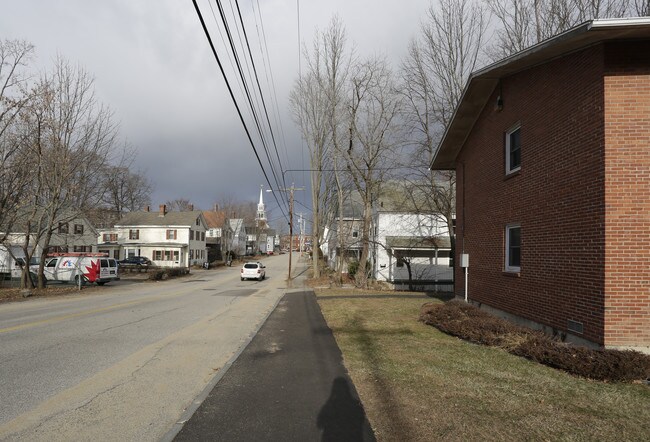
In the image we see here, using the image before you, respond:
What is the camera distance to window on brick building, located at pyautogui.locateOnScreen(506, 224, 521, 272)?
1073cm

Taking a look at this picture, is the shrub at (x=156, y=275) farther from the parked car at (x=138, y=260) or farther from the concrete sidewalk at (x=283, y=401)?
the concrete sidewalk at (x=283, y=401)

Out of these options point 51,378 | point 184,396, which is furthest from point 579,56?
point 51,378

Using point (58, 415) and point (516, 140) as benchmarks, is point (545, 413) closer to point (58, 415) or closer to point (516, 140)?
point (58, 415)

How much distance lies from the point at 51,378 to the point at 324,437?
461cm

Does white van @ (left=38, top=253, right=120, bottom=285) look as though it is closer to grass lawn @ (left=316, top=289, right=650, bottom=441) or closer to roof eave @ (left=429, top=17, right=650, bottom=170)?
roof eave @ (left=429, top=17, right=650, bottom=170)

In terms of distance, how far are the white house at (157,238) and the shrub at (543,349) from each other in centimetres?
4906

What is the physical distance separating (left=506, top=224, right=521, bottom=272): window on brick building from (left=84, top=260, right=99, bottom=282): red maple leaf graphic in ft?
88.1

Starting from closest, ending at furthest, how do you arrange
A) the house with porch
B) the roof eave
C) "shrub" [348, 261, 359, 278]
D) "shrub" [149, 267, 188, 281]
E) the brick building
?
the roof eave
the brick building
"shrub" [348, 261, 359, 278]
"shrub" [149, 267, 188, 281]
the house with porch

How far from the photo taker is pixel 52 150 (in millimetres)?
24141

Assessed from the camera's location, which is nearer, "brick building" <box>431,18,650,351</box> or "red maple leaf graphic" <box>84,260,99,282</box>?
"brick building" <box>431,18,650,351</box>

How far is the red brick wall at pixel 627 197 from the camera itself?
7.02 meters

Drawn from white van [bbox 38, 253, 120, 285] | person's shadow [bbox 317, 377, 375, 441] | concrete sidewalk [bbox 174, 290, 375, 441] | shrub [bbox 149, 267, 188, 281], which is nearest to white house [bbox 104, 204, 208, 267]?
shrub [bbox 149, 267, 188, 281]

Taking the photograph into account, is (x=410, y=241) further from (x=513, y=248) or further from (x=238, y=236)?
(x=238, y=236)

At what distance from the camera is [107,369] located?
22.9 feet
